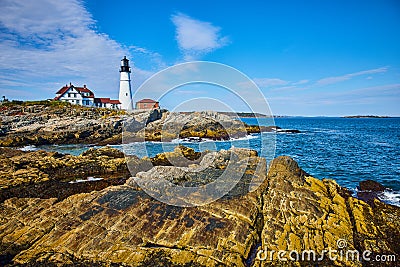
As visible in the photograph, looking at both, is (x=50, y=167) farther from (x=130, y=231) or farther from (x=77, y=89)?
(x=77, y=89)

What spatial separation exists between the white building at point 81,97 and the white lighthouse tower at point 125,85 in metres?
7.81

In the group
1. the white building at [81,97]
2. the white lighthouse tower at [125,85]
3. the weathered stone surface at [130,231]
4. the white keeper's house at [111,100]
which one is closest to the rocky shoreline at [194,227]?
the weathered stone surface at [130,231]

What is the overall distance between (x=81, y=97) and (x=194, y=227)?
69931mm

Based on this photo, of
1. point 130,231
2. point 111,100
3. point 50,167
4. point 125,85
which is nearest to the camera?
point 130,231

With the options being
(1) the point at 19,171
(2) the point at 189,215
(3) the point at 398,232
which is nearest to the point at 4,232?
(2) the point at 189,215

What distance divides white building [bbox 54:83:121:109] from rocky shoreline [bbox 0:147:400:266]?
211ft

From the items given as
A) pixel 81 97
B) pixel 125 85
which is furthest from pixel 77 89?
pixel 125 85

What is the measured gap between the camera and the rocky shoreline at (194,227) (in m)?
8.02

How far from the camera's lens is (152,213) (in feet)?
31.8

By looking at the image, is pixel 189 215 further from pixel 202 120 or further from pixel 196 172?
pixel 202 120

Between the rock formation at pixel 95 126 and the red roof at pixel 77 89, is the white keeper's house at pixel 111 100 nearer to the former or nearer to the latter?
the red roof at pixel 77 89

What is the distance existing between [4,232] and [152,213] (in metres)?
5.60

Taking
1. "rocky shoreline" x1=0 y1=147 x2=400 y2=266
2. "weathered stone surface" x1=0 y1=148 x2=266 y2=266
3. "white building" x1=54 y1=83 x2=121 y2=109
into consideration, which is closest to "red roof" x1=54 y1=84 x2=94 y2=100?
"white building" x1=54 y1=83 x2=121 y2=109

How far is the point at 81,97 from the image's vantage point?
6881 centimetres
